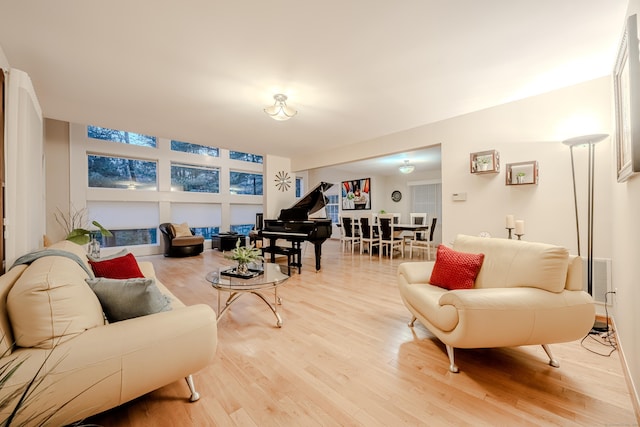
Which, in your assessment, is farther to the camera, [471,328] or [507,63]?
[507,63]

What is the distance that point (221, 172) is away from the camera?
7.82 metres

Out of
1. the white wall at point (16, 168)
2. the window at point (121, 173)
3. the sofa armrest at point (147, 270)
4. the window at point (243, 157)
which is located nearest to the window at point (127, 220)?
the window at point (121, 173)

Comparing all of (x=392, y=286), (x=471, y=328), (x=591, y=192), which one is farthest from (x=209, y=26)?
(x=591, y=192)

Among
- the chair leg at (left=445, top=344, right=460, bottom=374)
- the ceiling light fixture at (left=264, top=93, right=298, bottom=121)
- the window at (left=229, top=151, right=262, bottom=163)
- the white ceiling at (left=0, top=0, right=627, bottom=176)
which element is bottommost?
the chair leg at (left=445, top=344, right=460, bottom=374)

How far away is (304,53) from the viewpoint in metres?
2.29

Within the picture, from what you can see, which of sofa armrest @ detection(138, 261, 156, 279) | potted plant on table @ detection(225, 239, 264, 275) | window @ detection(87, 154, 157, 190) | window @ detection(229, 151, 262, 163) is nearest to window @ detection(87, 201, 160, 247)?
window @ detection(87, 154, 157, 190)

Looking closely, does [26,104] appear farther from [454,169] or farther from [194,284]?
[454,169]

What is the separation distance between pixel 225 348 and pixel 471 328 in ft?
6.15

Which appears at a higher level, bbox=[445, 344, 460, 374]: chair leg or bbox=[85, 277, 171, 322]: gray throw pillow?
bbox=[85, 277, 171, 322]: gray throw pillow

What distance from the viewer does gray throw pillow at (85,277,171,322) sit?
4.69 ft

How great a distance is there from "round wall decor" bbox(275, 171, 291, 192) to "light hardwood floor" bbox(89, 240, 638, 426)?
409cm

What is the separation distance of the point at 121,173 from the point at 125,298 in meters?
6.37

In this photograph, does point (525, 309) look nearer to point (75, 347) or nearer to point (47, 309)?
point (75, 347)

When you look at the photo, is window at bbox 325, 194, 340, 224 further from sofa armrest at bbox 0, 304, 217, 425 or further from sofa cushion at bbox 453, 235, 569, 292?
sofa armrest at bbox 0, 304, 217, 425
